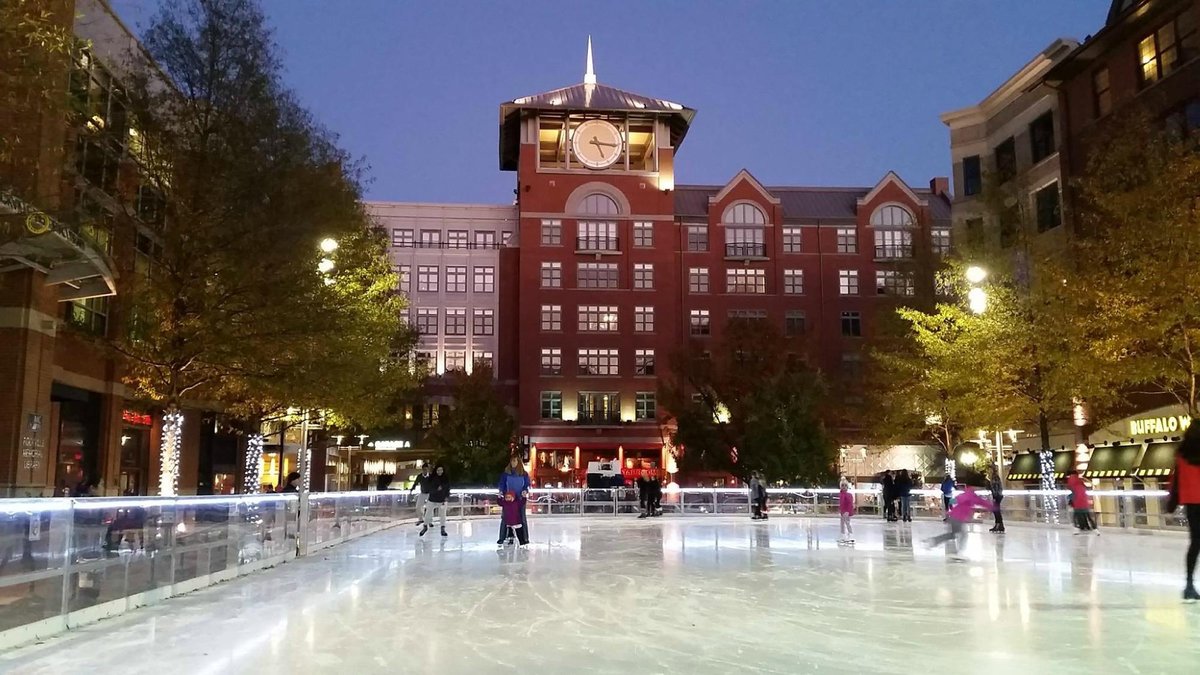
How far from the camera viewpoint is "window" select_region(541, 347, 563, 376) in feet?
191

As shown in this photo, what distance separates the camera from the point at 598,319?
194ft

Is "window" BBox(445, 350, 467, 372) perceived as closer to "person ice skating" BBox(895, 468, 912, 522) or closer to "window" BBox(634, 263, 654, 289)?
"window" BBox(634, 263, 654, 289)

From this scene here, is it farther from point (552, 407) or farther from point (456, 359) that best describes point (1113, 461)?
point (456, 359)

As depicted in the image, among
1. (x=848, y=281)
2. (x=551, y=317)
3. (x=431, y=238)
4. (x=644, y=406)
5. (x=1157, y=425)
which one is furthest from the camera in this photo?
(x=431, y=238)

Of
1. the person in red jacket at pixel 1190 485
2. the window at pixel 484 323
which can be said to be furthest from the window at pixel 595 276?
the person in red jacket at pixel 1190 485

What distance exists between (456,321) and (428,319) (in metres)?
1.83

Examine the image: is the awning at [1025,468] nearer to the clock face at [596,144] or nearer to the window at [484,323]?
the clock face at [596,144]

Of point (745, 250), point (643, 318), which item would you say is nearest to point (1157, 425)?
point (745, 250)

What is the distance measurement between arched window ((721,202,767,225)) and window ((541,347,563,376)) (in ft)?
45.5

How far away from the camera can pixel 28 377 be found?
21047mm

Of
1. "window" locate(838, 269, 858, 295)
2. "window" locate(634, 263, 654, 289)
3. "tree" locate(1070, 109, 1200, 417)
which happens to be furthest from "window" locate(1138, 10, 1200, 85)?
"window" locate(634, 263, 654, 289)

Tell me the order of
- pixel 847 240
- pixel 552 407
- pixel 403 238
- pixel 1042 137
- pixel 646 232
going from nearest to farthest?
pixel 1042 137, pixel 552 407, pixel 646 232, pixel 847 240, pixel 403 238

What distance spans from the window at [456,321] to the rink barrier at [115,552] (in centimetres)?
4481

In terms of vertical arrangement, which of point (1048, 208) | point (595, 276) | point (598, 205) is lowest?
point (1048, 208)
